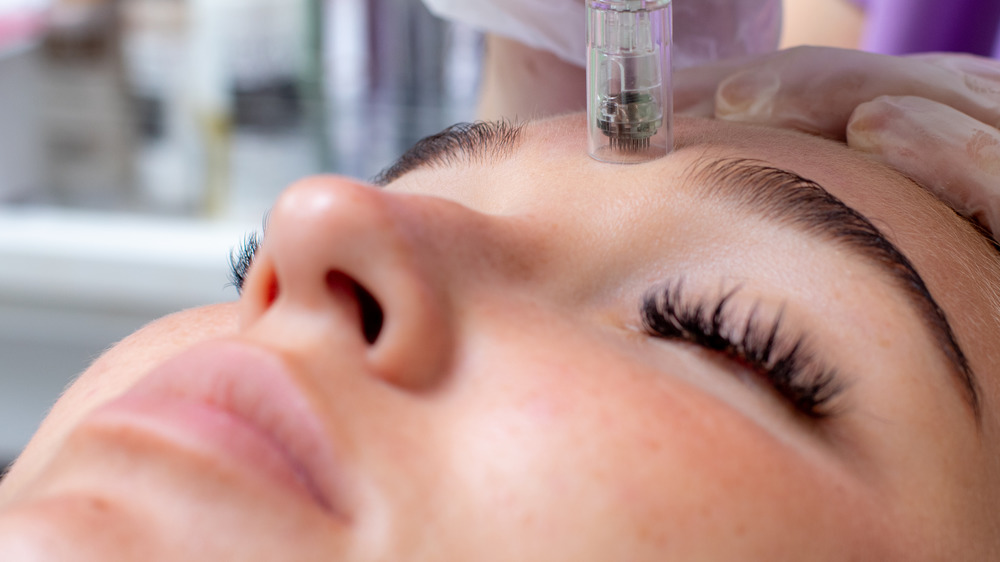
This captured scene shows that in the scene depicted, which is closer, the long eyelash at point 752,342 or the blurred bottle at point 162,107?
the long eyelash at point 752,342

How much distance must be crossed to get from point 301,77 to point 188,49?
28 cm

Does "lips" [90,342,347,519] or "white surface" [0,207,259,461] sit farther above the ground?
"lips" [90,342,347,519]

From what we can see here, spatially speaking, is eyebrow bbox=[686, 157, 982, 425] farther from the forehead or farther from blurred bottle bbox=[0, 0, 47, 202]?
blurred bottle bbox=[0, 0, 47, 202]

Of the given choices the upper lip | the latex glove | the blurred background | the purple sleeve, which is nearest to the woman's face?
the upper lip

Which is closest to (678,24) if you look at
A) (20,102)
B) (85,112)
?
(85,112)

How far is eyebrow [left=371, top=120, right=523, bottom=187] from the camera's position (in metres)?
0.70

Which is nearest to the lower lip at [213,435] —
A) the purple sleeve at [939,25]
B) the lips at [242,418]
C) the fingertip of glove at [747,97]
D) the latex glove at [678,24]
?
the lips at [242,418]

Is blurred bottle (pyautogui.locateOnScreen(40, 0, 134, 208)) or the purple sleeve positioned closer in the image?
the purple sleeve

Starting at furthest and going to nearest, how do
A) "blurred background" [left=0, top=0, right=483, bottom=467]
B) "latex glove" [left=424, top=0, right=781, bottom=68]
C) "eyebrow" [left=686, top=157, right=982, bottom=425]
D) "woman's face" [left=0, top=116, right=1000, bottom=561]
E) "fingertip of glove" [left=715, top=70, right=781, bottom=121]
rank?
1. "blurred background" [left=0, top=0, right=483, bottom=467]
2. "latex glove" [left=424, top=0, right=781, bottom=68]
3. "fingertip of glove" [left=715, top=70, right=781, bottom=121]
4. "eyebrow" [left=686, top=157, right=982, bottom=425]
5. "woman's face" [left=0, top=116, right=1000, bottom=561]

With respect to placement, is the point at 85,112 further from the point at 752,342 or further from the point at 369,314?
the point at 752,342

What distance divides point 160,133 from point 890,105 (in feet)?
6.17

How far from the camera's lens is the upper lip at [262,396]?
18.1 inches

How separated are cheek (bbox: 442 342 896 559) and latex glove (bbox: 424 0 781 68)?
0.62 metres

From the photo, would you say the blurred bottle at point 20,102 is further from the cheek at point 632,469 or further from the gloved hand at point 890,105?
the cheek at point 632,469
